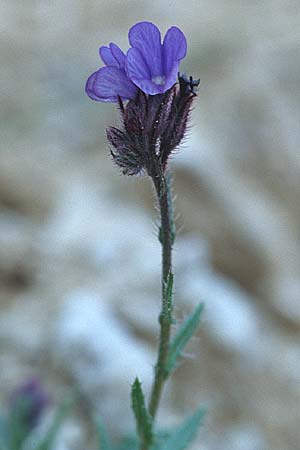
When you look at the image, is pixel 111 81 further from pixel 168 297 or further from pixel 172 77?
pixel 168 297

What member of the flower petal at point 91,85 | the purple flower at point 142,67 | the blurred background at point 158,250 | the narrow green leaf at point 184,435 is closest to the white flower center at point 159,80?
the purple flower at point 142,67

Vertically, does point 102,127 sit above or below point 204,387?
above

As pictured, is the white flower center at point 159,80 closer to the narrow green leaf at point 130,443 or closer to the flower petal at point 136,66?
the flower petal at point 136,66

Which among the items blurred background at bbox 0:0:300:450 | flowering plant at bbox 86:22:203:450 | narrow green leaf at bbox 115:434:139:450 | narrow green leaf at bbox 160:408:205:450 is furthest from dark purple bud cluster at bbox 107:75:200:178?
blurred background at bbox 0:0:300:450

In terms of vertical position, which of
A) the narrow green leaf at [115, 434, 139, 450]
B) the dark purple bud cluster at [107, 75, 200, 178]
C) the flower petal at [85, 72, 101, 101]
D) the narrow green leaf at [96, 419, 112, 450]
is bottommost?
the narrow green leaf at [115, 434, 139, 450]

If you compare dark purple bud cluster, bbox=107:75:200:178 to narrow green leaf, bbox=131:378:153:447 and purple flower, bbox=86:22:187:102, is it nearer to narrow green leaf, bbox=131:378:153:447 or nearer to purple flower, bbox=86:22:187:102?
purple flower, bbox=86:22:187:102

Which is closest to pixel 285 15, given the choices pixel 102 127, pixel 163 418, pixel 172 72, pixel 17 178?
pixel 102 127

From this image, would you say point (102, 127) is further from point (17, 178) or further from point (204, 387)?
point (204, 387)
